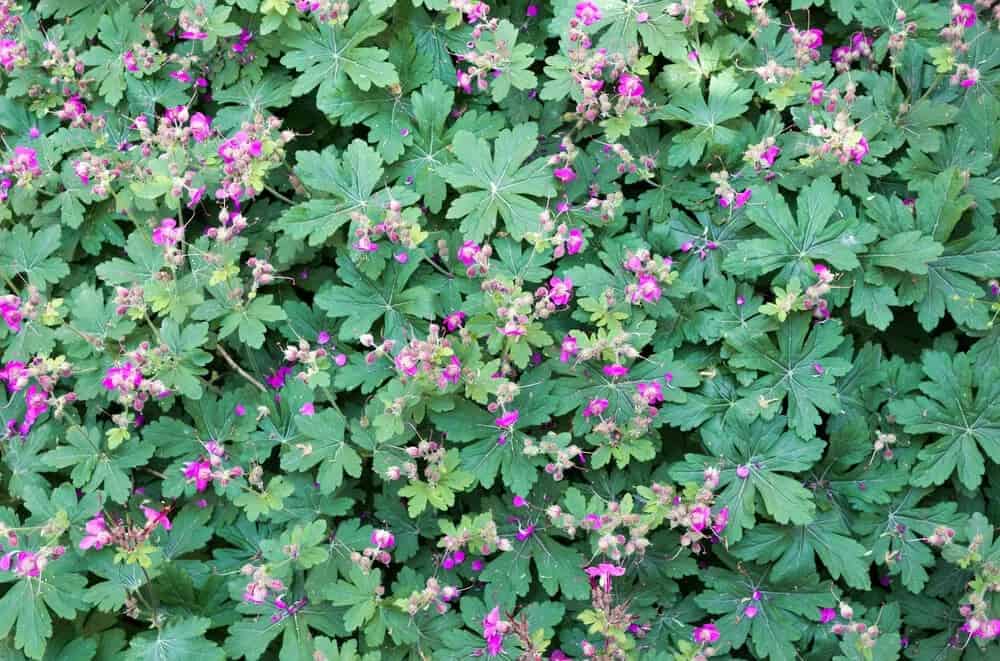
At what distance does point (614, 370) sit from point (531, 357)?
363mm

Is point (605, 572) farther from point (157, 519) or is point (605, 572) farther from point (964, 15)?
point (964, 15)

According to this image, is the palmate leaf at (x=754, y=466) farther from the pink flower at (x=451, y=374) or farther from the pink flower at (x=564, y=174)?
the pink flower at (x=564, y=174)

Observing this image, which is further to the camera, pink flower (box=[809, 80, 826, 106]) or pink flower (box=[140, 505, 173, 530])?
pink flower (box=[809, 80, 826, 106])

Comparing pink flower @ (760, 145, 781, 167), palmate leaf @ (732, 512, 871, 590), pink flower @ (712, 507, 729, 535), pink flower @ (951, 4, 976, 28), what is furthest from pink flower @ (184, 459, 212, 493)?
pink flower @ (951, 4, 976, 28)

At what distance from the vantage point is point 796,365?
10.7ft

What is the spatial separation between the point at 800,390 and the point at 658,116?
4.25 ft

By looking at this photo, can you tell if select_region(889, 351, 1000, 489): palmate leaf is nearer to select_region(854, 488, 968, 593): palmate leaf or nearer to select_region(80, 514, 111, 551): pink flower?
select_region(854, 488, 968, 593): palmate leaf

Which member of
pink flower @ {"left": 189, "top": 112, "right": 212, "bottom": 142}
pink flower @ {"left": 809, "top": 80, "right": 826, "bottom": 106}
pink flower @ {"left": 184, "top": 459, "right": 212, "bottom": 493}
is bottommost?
pink flower @ {"left": 184, "top": 459, "right": 212, "bottom": 493}

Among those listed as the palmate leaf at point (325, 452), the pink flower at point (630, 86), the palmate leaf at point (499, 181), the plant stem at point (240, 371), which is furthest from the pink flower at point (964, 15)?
the plant stem at point (240, 371)

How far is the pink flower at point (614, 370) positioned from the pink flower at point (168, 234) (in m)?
1.71

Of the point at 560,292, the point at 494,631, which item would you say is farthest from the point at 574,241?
the point at 494,631

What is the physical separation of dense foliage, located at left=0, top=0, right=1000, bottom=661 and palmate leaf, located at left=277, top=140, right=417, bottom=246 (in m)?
0.02

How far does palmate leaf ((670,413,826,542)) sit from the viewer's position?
10.2 feet

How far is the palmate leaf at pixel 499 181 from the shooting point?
3.28 m
